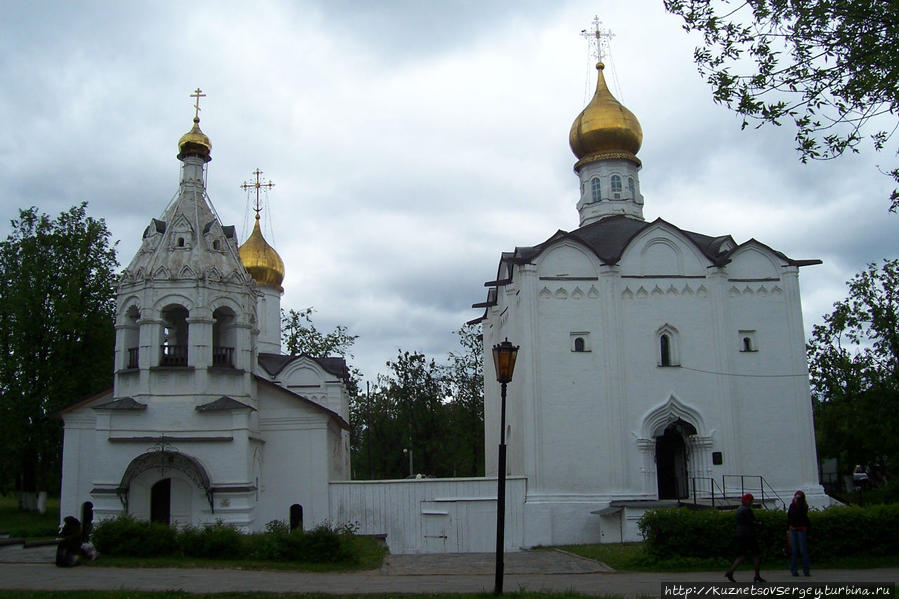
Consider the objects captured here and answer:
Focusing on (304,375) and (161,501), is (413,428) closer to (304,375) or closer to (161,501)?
(304,375)

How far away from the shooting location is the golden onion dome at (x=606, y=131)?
2616 centimetres

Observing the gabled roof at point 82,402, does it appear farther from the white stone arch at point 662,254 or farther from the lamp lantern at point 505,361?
the white stone arch at point 662,254

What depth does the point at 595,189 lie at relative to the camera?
2658 cm

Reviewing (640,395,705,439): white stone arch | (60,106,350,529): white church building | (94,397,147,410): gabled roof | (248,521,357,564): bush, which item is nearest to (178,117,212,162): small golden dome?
(60,106,350,529): white church building

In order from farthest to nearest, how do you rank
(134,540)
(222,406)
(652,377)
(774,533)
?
(652,377), (222,406), (134,540), (774,533)

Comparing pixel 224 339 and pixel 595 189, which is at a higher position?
pixel 595 189

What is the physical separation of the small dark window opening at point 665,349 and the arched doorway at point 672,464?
182cm

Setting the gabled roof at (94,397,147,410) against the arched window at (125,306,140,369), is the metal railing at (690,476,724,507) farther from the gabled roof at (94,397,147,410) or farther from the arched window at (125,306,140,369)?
the arched window at (125,306,140,369)

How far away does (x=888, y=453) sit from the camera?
3159 centimetres

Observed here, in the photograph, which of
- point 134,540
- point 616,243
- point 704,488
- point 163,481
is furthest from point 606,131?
point 134,540

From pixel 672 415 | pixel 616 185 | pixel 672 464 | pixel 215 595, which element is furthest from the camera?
pixel 616 185

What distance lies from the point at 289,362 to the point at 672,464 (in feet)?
46.9

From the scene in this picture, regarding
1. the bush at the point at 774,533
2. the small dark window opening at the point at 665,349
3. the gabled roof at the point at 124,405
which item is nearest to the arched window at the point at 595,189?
the small dark window opening at the point at 665,349

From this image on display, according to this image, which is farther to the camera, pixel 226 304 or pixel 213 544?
pixel 226 304
